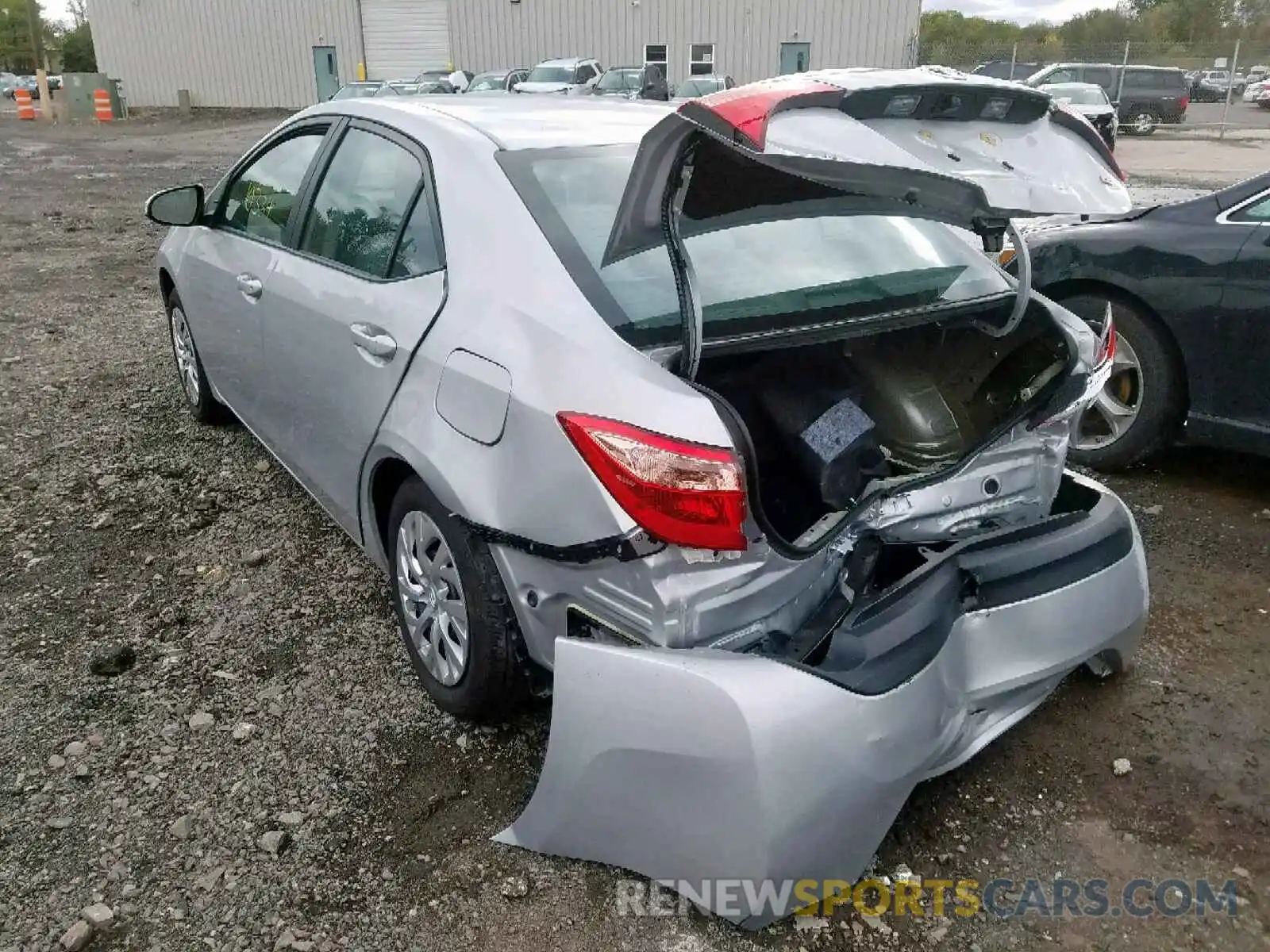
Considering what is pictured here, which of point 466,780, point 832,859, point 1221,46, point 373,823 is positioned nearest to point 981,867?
point 832,859

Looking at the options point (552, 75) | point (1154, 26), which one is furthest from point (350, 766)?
point (1154, 26)

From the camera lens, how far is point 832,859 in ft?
6.55

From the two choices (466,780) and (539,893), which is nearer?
(539,893)

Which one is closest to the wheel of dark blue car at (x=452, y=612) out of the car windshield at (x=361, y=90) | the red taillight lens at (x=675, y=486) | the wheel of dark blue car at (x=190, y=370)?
the red taillight lens at (x=675, y=486)

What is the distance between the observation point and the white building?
99.2ft

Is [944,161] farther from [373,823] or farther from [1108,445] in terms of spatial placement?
[1108,445]

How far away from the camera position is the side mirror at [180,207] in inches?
157

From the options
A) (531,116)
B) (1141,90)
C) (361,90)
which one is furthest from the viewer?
(1141,90)

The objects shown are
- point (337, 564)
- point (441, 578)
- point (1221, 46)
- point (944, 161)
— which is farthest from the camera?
point (1221, 46)

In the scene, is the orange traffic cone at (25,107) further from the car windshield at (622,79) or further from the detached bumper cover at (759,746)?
the detached bumper cover at (759,746)

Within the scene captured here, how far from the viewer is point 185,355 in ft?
16.0

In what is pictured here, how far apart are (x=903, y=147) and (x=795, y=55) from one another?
103 feet

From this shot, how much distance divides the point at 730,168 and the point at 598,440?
2.07 feet

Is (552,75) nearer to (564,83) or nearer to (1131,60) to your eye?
(564,83)
